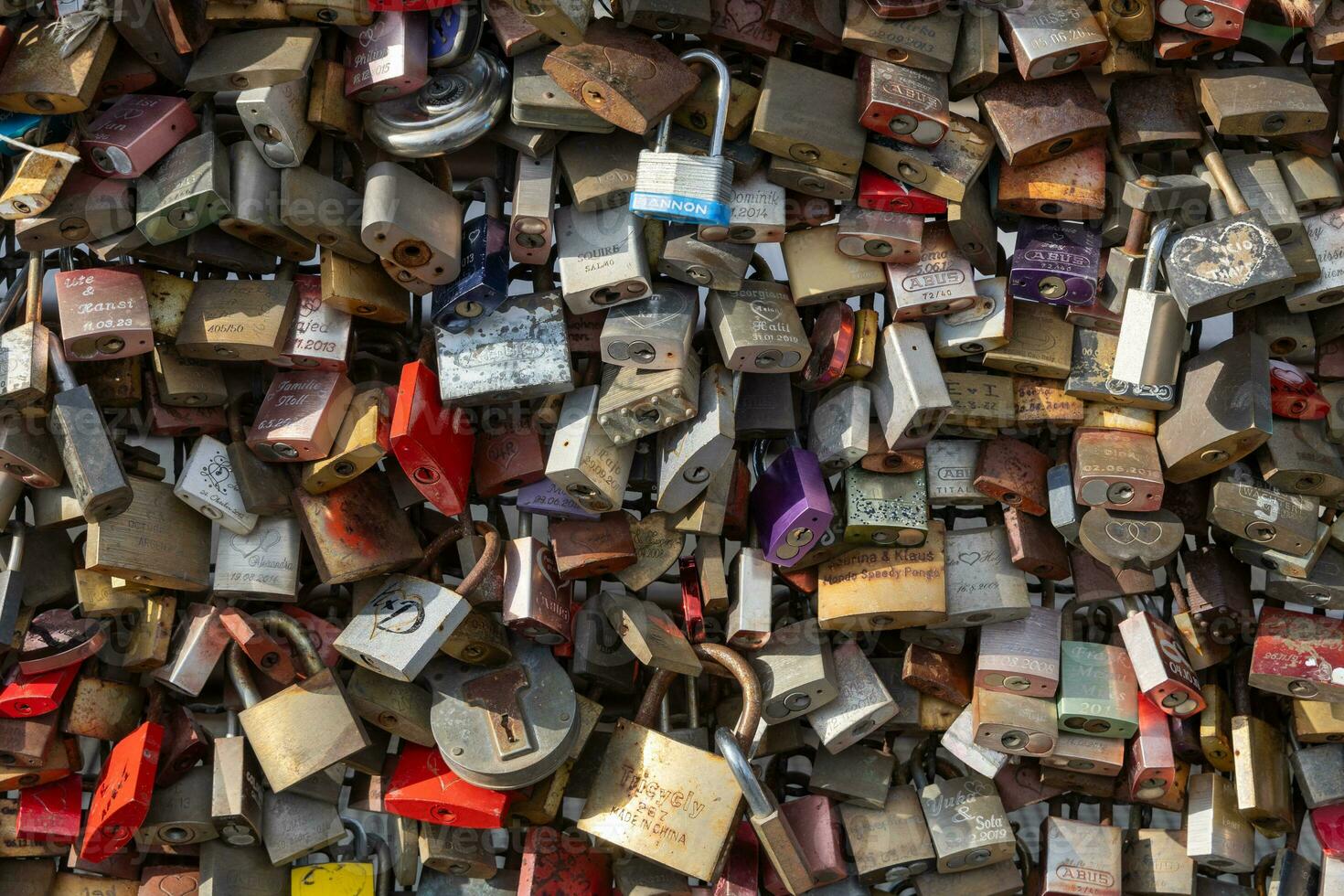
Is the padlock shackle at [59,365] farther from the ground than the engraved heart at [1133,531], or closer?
farther from the ground

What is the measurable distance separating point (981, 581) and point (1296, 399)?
81cm

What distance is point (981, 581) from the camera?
12.3ft

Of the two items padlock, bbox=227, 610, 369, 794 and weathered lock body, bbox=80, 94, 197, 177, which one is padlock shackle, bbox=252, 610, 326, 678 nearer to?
padlock, bbox=227, 610, 369, 794

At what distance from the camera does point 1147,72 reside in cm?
361

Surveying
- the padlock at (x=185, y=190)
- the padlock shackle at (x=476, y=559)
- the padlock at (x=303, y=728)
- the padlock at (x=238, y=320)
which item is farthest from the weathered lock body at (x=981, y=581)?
the padlock at (x=185, y=190)

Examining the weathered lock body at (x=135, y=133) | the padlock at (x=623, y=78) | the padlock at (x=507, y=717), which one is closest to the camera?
the padlock at (x=623, y=78)

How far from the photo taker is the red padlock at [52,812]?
3.71 metres

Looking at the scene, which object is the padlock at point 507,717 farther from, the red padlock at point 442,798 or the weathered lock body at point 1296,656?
the weathered lock body at point 1296,656

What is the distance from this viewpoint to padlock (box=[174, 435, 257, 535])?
366 cm

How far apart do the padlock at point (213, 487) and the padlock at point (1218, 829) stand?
2.30 metres

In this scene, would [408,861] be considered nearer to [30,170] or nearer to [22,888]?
[22,888]

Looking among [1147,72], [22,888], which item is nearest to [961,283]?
[1147,72]

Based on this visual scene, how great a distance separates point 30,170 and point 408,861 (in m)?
1.78

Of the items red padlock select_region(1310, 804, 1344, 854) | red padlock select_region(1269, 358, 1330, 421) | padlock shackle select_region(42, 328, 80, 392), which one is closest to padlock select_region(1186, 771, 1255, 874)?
red padlock select_region(1310, 804, 1344, 854)
